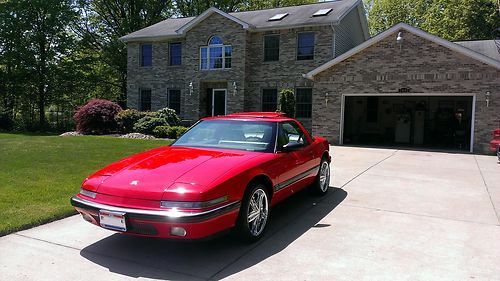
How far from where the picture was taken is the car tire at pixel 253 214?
4297 mm

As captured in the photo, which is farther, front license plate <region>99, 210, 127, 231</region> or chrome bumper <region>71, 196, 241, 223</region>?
front license plate <region>99, 210, 127, 231</region>

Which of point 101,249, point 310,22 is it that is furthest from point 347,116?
point 101,249

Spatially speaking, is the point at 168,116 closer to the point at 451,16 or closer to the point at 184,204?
the point at 184,204

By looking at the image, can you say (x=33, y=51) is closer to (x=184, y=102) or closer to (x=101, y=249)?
(x=184, y=102)

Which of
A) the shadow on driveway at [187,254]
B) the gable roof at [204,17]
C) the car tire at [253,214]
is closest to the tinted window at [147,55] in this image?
the gable roof at [204,17]

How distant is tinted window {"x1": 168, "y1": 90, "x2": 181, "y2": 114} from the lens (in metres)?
24.7

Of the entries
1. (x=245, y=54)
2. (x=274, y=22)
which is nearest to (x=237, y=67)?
(x=245, y=54)

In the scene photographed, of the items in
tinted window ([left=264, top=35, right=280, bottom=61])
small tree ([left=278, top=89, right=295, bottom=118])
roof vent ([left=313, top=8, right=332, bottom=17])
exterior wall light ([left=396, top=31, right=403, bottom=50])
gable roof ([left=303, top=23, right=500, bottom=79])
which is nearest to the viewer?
gable roof ([left=303, top=23, right=500, bottom=79])

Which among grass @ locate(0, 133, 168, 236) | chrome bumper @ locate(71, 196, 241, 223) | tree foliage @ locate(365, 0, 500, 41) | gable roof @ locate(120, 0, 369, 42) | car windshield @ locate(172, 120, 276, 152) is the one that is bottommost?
grass @ locate(0, 133, 168, 236)

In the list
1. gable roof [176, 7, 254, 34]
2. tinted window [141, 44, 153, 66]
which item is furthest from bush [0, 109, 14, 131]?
gable roof [176, 7, 254, 34]

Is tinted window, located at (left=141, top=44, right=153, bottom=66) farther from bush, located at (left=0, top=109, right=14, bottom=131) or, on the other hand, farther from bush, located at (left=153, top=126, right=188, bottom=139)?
bush, located at (left=0, top=109, right=14, bottom=131)

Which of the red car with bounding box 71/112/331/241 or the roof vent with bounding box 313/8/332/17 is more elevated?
the roof vent with bounding box 313/8/332/17

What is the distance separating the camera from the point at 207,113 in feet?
77.8

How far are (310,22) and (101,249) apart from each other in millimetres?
17880
